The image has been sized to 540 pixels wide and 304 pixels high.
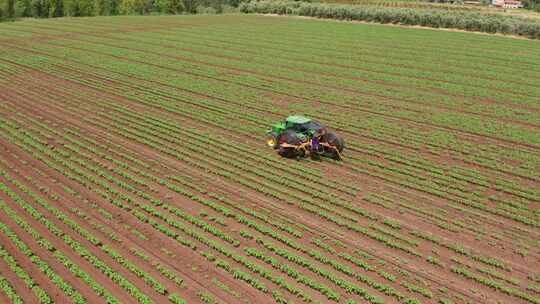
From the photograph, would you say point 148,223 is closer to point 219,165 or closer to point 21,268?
point 21,268

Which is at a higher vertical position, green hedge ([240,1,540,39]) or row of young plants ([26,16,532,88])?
green hedge ([240,1,540,39])

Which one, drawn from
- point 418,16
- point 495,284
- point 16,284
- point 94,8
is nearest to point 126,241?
point 16,284

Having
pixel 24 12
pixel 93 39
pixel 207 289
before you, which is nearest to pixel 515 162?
pixel 207 289

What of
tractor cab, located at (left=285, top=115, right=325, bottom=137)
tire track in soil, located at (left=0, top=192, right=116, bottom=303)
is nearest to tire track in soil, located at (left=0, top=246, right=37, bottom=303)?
tire track in soil, located at (left=0, top=192, right=116, bottom=303)

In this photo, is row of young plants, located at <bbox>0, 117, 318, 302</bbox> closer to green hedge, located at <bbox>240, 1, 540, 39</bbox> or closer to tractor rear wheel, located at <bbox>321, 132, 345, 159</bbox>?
tractor rear wheel, located at <bbox>321, 132, 345, 159</bbox>

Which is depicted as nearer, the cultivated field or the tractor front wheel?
the cultivated field

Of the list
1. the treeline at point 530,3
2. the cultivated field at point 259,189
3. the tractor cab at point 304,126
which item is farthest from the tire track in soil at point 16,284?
the treeline at point 530,3

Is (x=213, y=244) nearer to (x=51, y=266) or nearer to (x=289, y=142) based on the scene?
(x=51, y=266)
